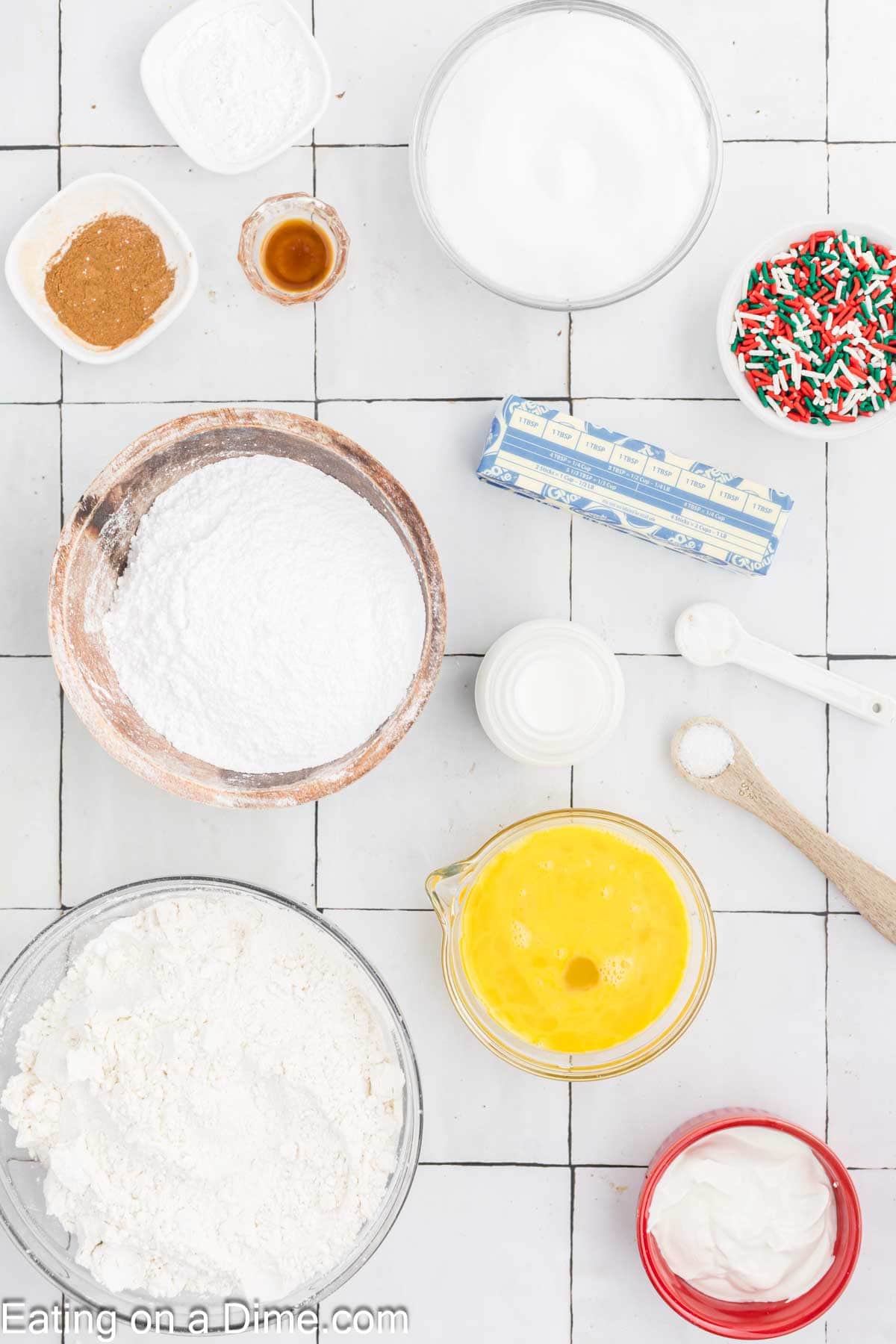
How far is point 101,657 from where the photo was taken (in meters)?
0.96

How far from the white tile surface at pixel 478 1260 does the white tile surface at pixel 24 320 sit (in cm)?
96

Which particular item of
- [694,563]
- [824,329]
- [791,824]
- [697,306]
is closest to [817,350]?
[824,329]

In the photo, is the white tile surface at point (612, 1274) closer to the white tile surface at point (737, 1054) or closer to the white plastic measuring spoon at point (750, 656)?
the white tile surface at point (737, 1054)

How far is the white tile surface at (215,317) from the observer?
1.07 metres

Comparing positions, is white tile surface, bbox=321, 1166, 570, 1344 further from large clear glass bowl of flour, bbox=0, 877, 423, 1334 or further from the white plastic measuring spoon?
the white plastic measuring spoon

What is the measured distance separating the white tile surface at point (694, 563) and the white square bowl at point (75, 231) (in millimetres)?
445

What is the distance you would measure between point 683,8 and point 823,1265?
1.34 metres

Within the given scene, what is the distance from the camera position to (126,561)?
3.20ft

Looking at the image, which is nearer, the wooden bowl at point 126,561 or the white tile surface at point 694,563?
the wooden bowl at point 126,561

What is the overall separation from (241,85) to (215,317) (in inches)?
9.4

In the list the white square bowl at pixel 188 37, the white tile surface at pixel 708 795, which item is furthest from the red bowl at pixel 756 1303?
the white square bowl at pixel 188 37

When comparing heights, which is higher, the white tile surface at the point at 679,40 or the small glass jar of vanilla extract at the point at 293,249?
the white tile surface at the point at 679,40

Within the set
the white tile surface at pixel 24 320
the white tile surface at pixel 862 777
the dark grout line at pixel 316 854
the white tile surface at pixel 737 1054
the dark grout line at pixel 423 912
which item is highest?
the white tile surface at pixel 24 320

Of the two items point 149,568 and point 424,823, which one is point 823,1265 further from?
point 149,568
